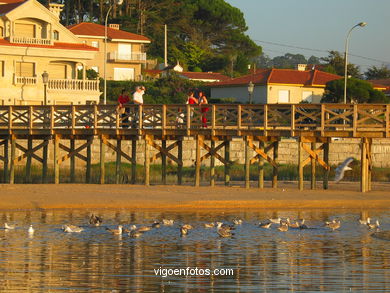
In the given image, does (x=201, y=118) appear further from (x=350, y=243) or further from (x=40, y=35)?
(x=40, y=35)

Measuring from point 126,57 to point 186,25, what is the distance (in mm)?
17663

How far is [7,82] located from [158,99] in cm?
2140

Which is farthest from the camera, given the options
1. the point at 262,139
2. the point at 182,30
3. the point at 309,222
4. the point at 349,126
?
Answer: the point at 182,30

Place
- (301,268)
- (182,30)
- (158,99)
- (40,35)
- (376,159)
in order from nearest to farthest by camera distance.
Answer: (301,268), (376,159), (40,35), (158,99), (182,30)

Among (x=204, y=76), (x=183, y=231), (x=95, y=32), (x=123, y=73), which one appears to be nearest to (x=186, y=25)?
(x=204, y=76)

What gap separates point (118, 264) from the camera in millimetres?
21734

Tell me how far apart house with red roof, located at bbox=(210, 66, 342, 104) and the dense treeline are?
1631 centimetres

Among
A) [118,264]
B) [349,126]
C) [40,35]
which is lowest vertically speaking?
[118,264]

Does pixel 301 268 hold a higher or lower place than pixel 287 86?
lower

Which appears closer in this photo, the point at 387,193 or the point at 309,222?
the point at 309,222

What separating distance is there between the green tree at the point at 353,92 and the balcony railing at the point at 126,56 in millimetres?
20096

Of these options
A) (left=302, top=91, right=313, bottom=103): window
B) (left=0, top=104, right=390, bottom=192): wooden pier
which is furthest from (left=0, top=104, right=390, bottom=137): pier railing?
(left=302, top=91, right=313, bottom=103): window

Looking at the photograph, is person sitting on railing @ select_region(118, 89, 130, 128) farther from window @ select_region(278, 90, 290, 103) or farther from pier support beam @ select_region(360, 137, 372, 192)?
window @ select_region(278, 90, 290, 103)

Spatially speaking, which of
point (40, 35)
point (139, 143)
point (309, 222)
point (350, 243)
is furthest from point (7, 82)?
point (350, 243)
